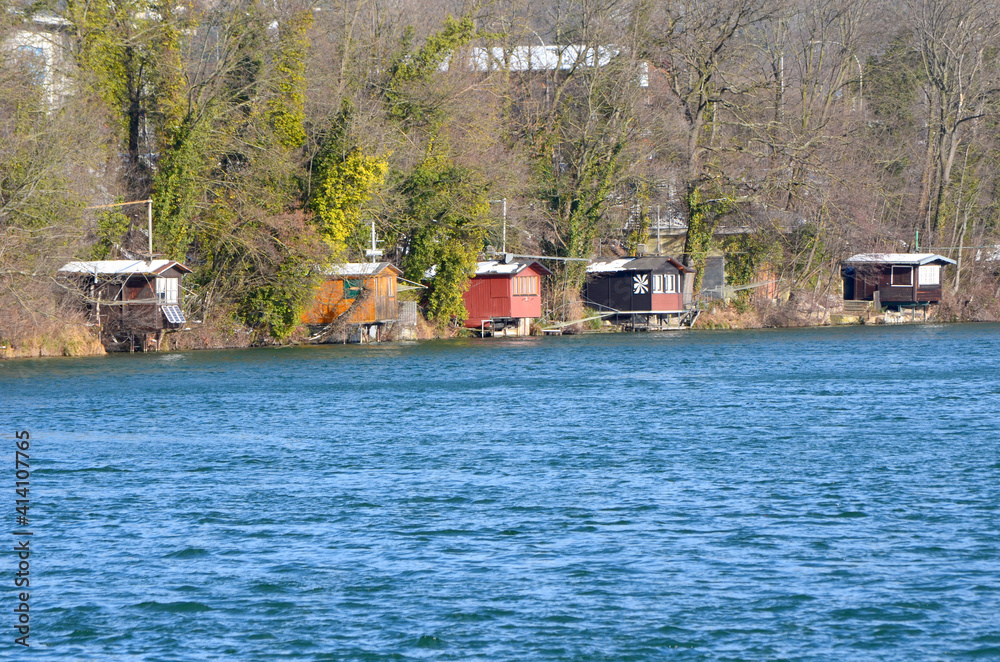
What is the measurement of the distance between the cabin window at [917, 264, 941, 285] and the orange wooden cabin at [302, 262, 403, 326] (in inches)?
1427

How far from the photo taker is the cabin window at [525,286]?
64.4 meters

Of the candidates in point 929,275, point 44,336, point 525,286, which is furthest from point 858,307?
point 44,336

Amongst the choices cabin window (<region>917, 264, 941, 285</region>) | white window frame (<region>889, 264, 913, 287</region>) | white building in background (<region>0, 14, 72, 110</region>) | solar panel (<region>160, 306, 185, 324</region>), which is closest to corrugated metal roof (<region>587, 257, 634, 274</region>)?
white window frame (<region>889, 264, 913, 287</region>)

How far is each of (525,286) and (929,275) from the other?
1117 inches

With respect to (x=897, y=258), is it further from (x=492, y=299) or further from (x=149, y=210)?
(x=149, y=210)

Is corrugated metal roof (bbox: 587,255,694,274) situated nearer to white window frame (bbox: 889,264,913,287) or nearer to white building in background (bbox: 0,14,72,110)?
white window frame (bbox: 889,264,913,287)

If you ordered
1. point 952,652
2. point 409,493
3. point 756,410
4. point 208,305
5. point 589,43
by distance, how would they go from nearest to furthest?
point 952,652
point 409,493
point 756,410
point 208,305
point 589,43

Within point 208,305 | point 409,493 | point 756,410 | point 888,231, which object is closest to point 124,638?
point 409,493

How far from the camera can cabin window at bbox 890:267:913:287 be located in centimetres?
7694

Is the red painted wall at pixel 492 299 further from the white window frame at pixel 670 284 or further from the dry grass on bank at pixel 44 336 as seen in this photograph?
the dry grass on bank at pixel 44 336

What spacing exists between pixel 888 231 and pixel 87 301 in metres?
53.2

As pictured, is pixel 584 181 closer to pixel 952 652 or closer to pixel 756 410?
pixel 756 410

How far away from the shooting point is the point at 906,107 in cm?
8306

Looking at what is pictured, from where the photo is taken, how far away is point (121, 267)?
49.6 m
